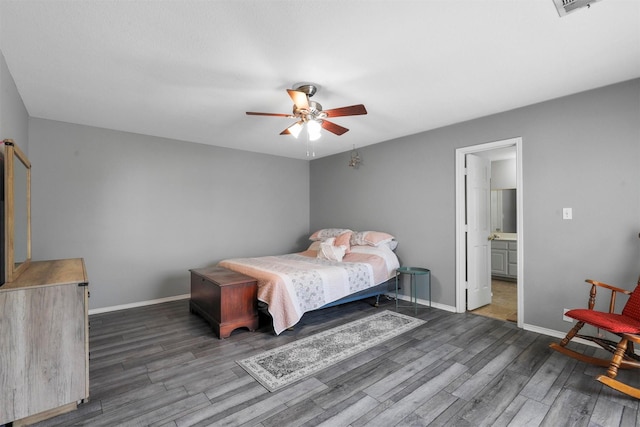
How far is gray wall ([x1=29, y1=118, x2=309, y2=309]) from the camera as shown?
366 centimetres

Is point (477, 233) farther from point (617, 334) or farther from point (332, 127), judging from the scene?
point (332, 127)

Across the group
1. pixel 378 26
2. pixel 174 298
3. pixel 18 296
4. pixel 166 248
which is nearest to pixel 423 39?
pixel 378 26

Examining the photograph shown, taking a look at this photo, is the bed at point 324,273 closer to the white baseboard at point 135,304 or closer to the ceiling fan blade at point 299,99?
the white baseboard at point 135,304

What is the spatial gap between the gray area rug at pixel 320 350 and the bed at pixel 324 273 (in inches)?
13.4

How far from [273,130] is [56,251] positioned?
3070mm

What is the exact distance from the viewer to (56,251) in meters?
3.67

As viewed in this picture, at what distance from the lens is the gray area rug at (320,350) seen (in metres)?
2.36

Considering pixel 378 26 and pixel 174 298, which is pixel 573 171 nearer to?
pixel 378 26

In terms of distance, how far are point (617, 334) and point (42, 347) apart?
3826 millimetres

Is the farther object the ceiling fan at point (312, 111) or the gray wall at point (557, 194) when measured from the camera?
the gray wall at point (557, 194)

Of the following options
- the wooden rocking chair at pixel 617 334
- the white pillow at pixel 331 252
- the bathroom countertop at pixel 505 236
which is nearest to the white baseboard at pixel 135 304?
the white pillow at pixel 331 252

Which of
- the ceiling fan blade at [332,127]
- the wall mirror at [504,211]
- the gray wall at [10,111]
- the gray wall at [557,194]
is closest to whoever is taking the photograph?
the gray wall at [10,111]

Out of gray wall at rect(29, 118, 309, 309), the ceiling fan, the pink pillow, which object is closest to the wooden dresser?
the ceiling fan

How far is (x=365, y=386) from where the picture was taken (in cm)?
219
